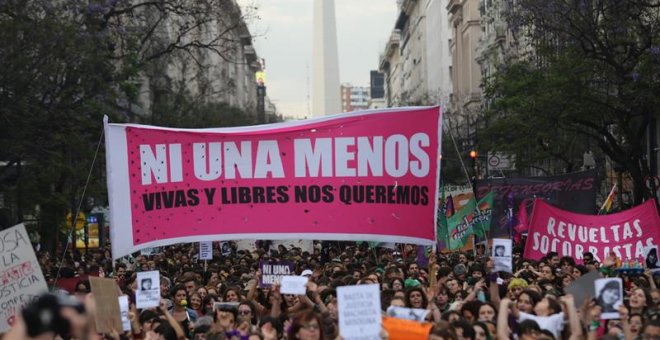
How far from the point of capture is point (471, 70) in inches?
3406

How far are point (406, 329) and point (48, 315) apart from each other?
496 centimetres

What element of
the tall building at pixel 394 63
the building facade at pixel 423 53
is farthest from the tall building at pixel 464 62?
the tall building at pixel 394 63

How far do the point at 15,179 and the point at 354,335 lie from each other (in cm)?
2423

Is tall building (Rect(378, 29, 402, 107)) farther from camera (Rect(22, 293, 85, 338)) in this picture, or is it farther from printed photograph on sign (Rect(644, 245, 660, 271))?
camera (Rect(22, 293, 85, 338))

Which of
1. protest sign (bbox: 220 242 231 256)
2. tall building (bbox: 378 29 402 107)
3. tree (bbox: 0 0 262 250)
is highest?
tall building (bbox: 378 29 402 107)

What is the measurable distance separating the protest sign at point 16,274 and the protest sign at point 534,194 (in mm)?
14319

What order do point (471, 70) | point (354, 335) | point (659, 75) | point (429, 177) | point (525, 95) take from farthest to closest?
point (471, 70) < point (525, 95) < point (659, 75) < point (429, 177) < point (354, 335)

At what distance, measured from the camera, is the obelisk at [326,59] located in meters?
102

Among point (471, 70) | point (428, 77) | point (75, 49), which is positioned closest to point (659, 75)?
point (75, 49)

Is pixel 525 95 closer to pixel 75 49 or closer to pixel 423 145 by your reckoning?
pixel 75 49

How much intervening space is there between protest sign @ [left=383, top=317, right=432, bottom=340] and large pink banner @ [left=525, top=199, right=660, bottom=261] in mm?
9402

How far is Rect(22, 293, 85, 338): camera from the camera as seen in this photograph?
16.9 feet

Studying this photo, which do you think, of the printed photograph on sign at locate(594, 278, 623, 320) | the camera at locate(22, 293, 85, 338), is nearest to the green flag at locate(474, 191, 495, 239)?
the printed photograph on sign at locate(594, 278, 623, 320)

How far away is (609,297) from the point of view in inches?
396
